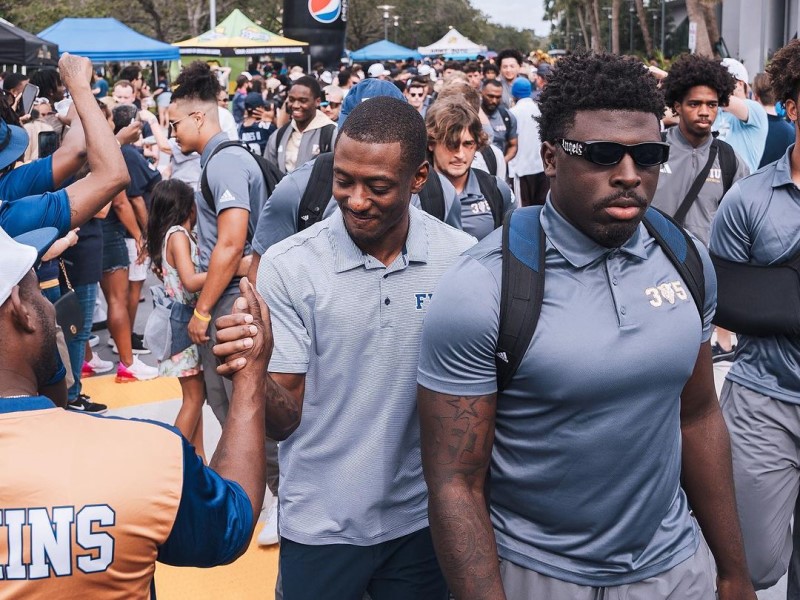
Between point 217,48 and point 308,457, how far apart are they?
23876 millimetres

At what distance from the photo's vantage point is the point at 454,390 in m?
2.45

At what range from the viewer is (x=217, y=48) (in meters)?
25.4

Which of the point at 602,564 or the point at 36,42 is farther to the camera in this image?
the point at 36,42

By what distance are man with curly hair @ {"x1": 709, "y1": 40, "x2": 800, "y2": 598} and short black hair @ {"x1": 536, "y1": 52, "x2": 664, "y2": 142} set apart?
1287mm

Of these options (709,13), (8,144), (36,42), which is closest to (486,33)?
(709,13)

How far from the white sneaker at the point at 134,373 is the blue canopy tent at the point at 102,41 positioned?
14.6 meters

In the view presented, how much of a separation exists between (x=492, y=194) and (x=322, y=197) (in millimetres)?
1438

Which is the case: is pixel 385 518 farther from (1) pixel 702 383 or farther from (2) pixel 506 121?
(2) pixel 506 121

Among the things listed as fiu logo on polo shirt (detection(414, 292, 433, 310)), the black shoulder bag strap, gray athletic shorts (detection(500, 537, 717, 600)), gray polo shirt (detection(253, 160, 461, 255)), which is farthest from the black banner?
gray athletic shorts (detection(500, 537, 717, 600))

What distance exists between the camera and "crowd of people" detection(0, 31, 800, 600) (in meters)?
1.89

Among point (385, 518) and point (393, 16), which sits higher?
point (393, 16)

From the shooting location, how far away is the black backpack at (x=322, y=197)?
13.7ft

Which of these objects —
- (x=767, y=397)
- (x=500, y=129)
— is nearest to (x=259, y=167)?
(x=767, y=397)

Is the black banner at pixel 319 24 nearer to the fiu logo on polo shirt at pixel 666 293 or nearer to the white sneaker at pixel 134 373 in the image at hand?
the white sneaker at pixel 134 373
